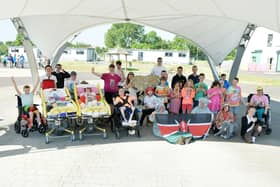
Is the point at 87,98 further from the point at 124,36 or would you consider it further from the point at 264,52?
the point at 124,36

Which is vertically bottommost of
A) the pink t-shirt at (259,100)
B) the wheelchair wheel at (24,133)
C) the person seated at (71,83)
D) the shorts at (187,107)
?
the wheelchair wheel at (24,133)

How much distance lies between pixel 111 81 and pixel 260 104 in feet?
12.6

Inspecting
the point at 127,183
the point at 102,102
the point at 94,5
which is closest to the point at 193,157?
the point at 127,183

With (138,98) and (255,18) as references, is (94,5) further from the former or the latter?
(255,18)

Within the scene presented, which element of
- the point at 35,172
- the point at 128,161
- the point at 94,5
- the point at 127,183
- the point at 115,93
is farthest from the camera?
the point at 115,93

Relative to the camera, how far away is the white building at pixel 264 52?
39500 mm

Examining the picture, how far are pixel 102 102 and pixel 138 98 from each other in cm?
175

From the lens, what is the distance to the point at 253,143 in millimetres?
6621

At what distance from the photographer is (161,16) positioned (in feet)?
27.3

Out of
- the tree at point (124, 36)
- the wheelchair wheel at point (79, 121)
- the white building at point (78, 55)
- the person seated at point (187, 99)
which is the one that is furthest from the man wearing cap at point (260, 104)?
the tree at point (124, 36)

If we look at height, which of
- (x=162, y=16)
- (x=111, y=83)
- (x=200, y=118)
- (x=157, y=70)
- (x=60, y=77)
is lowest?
(x=200, y=118)

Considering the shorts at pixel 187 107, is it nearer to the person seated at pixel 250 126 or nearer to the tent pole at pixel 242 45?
the person seated at pixel 250 126

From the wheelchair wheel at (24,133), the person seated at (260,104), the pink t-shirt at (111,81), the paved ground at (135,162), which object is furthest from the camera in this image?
the pink t-shirt at (111,81)

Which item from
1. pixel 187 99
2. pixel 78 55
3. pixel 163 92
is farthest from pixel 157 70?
pixel 78 55
